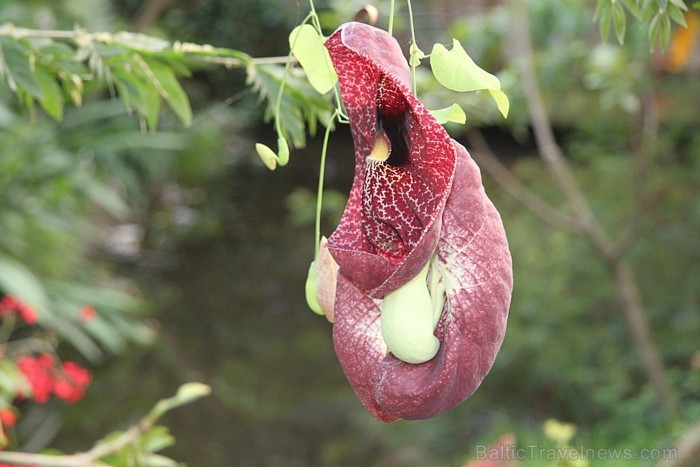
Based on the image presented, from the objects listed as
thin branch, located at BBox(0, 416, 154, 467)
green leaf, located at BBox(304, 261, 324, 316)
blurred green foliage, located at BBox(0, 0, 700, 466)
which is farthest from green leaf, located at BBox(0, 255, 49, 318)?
green leaf, located at BBox(304, 261, 324, 316)

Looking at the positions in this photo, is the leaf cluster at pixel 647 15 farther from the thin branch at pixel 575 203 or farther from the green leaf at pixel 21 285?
the green leaf at pixel 21 285

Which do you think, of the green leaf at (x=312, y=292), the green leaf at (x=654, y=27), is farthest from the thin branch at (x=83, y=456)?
the green leaf at (x=654, y=27)

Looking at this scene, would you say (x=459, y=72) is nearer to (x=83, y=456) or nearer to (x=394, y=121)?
(x=394, y=121)

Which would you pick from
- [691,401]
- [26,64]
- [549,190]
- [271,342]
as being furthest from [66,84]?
[271,342]

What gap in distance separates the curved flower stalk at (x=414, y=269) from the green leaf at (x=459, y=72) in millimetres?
18

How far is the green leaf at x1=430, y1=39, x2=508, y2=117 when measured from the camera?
0.43 m

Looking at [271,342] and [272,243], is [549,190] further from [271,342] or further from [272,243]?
[272,243]

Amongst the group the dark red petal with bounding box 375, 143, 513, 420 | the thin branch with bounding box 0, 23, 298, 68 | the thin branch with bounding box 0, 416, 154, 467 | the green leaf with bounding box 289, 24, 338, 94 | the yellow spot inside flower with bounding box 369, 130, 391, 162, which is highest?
the thin branch with bounding box 0, 23, 298, 68

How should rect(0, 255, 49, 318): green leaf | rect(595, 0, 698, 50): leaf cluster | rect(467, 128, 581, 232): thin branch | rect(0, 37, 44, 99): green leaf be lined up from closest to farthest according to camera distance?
rect(595, 0, 698, 50): leaf cluster
rect(0, 37, 44, 99): green leaf
rect(467, 128, 581, 232): thin branch
rect(0, 255, 49, 318): green leaf

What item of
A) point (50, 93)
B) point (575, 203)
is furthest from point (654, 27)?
point (575, 203)

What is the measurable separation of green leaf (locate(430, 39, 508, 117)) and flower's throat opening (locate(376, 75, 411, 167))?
29 mm

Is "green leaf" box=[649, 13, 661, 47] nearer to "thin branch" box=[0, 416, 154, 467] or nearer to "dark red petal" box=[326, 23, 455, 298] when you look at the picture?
"dark red petal" box=[326, 23, 455, 298]

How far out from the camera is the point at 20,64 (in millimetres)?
844

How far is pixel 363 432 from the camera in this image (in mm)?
3211
